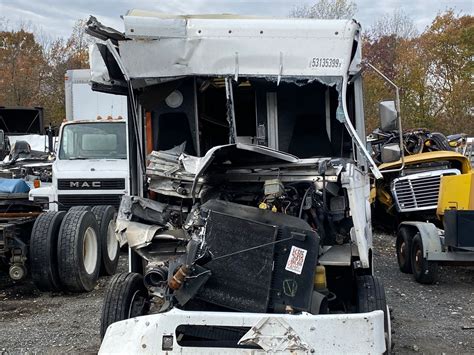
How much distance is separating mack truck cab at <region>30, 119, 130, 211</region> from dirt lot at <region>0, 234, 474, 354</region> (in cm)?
217

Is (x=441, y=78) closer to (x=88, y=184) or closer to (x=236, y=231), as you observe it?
(x=88, y=184)

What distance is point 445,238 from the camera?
305 inches

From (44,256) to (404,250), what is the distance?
5.17 meters

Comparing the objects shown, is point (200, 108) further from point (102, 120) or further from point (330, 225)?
point (102, 120)

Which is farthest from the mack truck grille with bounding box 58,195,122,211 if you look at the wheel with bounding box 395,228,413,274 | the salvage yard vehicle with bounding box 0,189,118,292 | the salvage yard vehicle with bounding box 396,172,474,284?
the salvage yard vehicle with bounding box 396,172,474,284

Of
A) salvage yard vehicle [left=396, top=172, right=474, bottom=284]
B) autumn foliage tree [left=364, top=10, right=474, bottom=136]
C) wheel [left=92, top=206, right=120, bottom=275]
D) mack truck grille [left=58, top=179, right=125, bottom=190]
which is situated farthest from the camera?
autumn foliage tree [left=364, top=10, right=474, bottom=136]

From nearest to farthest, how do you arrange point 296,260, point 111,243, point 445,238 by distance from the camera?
point 296,260 < point 445,238 < point 111,243

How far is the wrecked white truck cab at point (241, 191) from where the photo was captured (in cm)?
376

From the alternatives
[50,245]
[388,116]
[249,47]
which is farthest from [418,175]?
[249,47]

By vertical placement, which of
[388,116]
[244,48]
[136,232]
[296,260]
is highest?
[244,48]

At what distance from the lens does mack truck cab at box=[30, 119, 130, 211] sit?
1023 cm

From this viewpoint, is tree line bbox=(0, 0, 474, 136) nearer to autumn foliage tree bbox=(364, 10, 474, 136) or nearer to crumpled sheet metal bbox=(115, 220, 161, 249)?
autumn foliage tree bbox=(364, 10, 474, 136)

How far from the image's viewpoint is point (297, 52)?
15.3 feet

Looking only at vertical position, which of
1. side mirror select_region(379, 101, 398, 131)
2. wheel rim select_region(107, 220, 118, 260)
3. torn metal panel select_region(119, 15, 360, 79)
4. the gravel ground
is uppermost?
torn metal panel select_region(119, 15, 360, 79)
